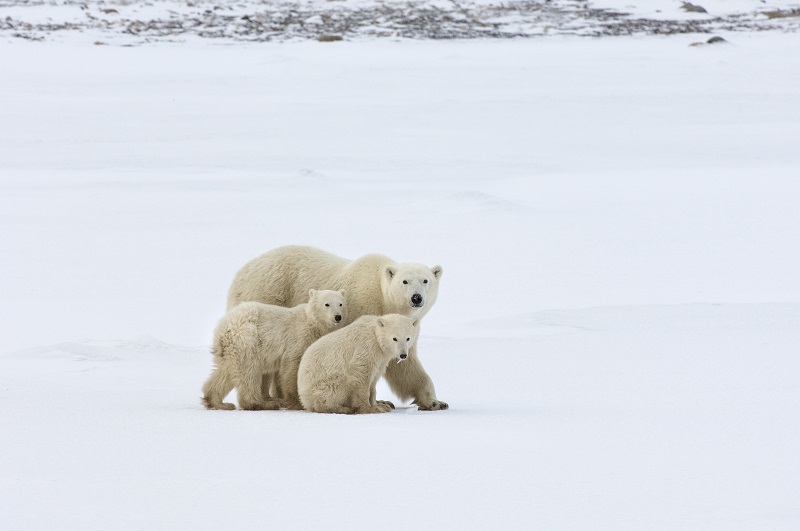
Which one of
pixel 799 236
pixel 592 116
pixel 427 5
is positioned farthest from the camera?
pixel 427 5

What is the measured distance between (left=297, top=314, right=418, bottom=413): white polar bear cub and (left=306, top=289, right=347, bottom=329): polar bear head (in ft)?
0.46

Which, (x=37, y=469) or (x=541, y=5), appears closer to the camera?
(x=37, y=469)

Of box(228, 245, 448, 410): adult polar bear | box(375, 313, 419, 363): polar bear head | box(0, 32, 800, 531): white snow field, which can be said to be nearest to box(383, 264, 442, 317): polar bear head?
box(228, 245, 448, 410): adult polar bear

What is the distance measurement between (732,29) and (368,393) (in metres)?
28.7

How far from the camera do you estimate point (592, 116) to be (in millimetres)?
21500

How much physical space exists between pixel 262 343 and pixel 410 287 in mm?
862

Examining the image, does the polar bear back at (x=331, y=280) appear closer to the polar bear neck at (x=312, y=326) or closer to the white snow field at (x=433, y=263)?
the polar bear neck at (x=312, y=326)

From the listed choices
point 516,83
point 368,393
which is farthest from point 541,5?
point 368,393

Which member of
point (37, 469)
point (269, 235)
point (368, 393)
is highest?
point (37, 469)

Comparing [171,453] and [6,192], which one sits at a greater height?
[171,453]

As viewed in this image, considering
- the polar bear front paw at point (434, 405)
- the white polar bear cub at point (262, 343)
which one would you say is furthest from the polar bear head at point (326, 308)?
the polar bear front paw at point (434, 405)

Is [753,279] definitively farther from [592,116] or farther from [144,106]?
[144,106]

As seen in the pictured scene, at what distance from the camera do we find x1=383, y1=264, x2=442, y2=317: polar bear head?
606cm

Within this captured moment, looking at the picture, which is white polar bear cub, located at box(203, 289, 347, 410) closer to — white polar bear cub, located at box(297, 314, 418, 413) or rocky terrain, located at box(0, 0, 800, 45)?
white polar bear cub, located at box(297, 314, 418, 413)
